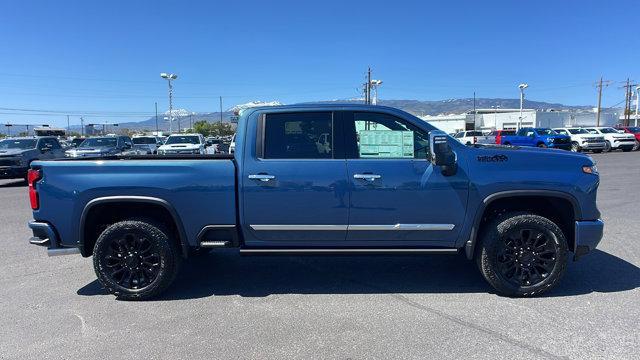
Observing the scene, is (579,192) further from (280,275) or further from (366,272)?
(280,275)

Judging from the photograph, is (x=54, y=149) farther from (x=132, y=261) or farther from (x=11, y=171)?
(x=132, y=261)

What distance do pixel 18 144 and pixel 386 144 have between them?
16.9 metres

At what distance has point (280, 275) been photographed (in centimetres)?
530

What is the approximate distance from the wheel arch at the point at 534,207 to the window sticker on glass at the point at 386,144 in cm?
91

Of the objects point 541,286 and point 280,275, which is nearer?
point 541,286

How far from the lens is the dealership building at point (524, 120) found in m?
77.1

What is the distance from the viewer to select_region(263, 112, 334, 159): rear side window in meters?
4.50

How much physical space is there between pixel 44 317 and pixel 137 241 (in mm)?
1039

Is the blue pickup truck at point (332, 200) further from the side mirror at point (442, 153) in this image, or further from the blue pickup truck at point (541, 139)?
the blue pickup truck at point (541, 139)

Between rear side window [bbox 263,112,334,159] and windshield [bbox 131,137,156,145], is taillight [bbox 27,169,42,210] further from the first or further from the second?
windshield [bbox 131,137,156,145]

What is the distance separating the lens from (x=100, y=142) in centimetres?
2009

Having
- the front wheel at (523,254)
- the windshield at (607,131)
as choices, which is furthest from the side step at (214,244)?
the windshield at (607,131)

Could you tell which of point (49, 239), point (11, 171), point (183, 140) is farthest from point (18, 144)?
point (49, 239)

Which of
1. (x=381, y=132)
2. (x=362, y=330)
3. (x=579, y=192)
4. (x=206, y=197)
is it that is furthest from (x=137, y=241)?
(x=579, y=192)
